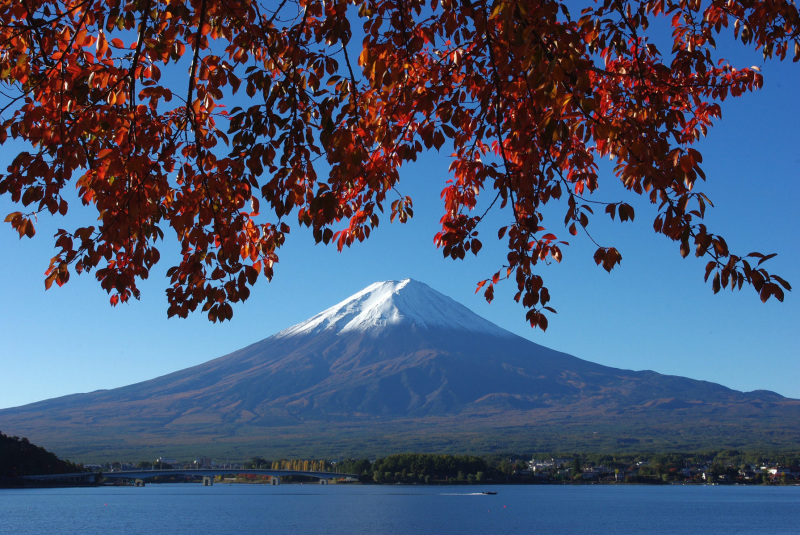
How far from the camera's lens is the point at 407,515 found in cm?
7619

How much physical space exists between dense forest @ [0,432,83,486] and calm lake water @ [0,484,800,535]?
3694 millimetres

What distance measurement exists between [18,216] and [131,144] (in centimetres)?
90

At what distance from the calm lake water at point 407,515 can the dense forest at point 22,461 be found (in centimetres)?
369

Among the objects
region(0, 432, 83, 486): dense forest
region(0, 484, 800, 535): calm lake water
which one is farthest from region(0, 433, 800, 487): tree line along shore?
region(0, 484, 800, 535): calm lake water

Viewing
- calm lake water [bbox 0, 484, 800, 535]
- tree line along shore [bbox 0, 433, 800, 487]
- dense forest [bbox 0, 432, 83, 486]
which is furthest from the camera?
A: tree line along shore [bbox 0, 433, 800, 487]

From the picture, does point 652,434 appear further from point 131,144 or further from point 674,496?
point 131,144

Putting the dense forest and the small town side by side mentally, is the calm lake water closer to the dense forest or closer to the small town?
the dense forest

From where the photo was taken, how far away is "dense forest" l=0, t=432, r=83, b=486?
83562mm

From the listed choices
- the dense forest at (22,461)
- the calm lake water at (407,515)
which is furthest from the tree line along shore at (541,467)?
the calm lake water at (407,515)

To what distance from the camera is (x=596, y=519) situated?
73.1 metres

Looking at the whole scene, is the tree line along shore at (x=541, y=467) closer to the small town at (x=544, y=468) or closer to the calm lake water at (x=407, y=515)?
the small town at (x=544, y=468)

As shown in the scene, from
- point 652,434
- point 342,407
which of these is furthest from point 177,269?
point 342,407

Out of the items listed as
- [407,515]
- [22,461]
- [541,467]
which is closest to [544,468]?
[541,467]

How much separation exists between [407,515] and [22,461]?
43959 millimetres
